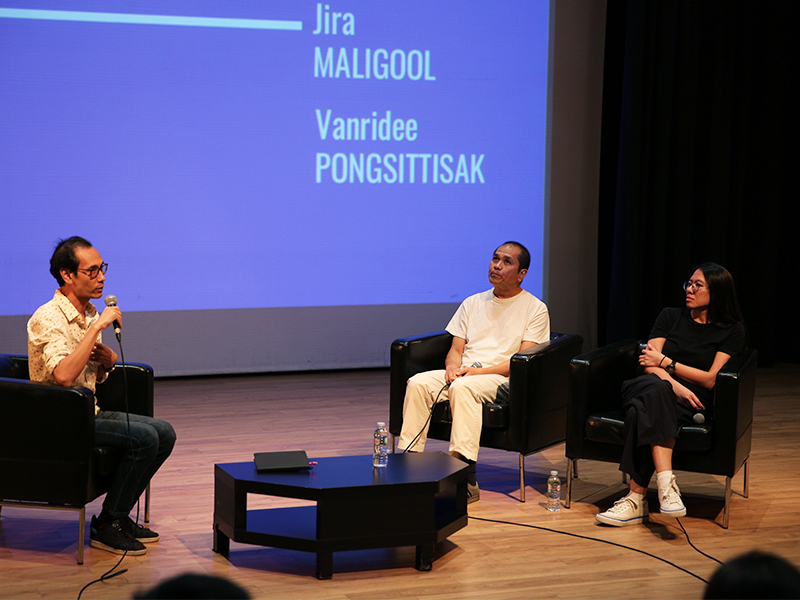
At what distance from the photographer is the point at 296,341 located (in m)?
6.68

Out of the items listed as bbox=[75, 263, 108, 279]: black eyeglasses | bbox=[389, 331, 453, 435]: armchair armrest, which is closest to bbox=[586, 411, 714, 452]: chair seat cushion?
bbox=[389, 331, 453, 435]: armchair armrest

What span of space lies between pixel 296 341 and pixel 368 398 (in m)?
0.92

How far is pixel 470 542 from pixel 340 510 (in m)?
0.64

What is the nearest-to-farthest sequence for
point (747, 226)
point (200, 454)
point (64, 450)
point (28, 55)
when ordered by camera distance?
point (64, 450) → point (200, 454) → point (28, 55) → point (747, 226)

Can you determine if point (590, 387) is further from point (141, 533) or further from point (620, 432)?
point (141, 533)

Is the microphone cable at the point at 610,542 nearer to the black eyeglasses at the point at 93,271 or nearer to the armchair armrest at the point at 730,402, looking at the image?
the armchair armrest at the point at 730,402

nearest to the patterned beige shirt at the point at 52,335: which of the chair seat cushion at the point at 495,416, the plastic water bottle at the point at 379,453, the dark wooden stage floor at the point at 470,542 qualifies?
the dark wooden stage floor at the point at 470,542

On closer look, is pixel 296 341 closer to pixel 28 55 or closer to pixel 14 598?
pixel 28 55

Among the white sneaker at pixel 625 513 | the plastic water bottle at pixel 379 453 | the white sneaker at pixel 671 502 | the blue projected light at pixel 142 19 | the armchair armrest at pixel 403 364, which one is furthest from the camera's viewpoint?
the blue projected light at pixel 142 19

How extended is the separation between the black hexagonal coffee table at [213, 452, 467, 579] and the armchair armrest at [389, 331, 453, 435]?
88cm

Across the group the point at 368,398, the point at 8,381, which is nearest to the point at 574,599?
the point at 8,381

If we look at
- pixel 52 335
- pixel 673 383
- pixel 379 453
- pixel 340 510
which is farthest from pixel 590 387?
→ pixel 52 335

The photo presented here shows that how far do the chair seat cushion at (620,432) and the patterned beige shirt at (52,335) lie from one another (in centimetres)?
202

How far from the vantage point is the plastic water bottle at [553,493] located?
3803 mm
